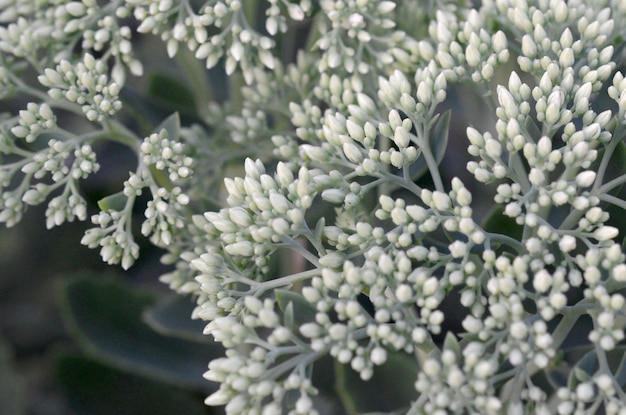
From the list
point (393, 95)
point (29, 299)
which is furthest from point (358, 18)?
point (29, 299)

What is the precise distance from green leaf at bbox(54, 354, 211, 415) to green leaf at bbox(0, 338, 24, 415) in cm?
8

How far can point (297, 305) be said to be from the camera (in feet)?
2.92

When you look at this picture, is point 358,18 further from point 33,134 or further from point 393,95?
point 33,134

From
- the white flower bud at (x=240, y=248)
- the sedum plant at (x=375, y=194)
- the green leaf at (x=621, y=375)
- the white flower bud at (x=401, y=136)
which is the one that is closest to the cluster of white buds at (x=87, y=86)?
the sedum plant at (x=375, y=194)

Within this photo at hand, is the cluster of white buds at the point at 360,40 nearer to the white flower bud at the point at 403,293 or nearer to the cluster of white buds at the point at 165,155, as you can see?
the cluster of white buds at the point at 165,155

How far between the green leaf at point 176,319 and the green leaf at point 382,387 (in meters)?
0.27

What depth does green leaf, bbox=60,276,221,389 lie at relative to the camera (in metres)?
1.37

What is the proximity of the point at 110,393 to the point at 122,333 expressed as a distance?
116 mm

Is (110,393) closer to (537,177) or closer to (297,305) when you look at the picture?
(297,305)

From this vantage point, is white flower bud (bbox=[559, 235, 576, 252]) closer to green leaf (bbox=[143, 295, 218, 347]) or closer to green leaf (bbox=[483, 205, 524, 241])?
green leaf (bbox=[483, 205, 524, 241])

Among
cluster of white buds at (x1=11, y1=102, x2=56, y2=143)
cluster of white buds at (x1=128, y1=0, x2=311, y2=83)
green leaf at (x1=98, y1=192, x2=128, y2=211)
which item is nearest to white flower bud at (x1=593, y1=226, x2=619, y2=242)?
cluster of white buds at (x1=128, y1=0, x2=311, y2=83)

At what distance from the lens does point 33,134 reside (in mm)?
1029

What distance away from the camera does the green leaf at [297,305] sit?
88cm

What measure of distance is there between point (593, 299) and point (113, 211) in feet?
2.10
